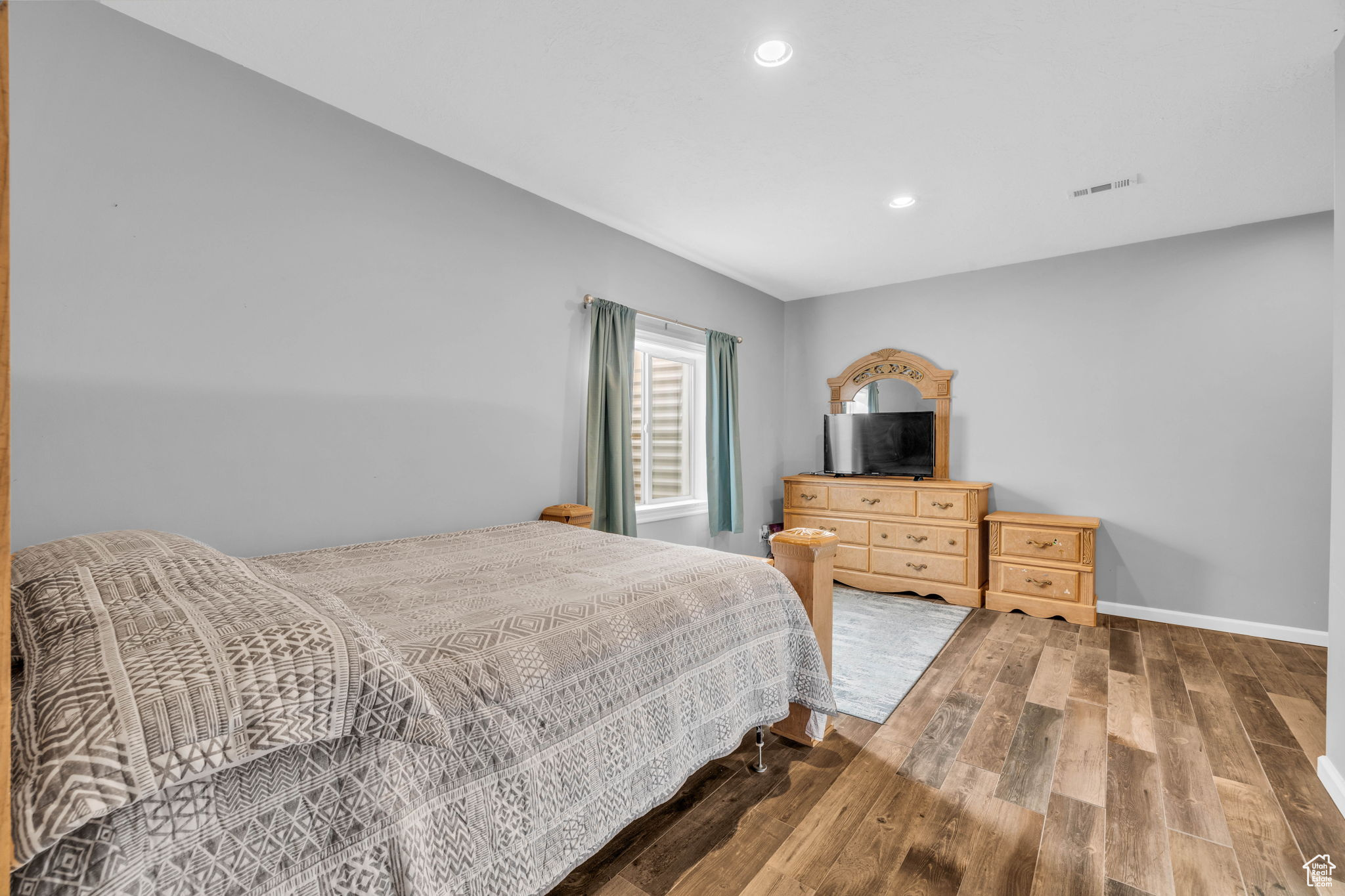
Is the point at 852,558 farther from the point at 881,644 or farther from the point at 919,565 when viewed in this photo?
the point at 881,644

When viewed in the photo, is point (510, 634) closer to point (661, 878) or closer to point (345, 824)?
point (345, 824)

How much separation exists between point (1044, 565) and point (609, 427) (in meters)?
3.05

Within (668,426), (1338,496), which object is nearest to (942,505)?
(668,426)

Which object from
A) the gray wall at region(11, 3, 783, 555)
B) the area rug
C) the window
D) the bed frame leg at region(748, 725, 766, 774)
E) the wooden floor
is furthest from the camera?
the window

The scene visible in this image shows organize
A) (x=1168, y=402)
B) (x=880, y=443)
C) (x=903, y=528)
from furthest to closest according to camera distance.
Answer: (x=880, y=443), (x=903, y=528), (x=1168, y=402)

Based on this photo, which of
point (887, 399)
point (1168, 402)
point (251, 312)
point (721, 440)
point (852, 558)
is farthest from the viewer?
point (887, 399)

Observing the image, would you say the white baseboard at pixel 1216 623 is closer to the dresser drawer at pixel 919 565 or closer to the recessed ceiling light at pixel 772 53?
the dresser drawer at pixel 919 565

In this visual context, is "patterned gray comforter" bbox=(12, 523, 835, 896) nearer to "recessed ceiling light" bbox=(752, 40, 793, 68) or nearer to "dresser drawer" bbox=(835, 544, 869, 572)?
"recessed ceiling light" bbox=(752, 40, 793, 68)

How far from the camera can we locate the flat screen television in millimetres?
4520

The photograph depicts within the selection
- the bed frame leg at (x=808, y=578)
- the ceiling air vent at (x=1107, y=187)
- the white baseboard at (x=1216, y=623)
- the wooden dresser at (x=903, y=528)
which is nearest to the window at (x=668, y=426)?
the wooden dresser at (x=903, y=528)

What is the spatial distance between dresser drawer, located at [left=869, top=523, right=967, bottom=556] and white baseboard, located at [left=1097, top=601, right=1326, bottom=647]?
39.5 inches

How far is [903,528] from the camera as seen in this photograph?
14.2ft

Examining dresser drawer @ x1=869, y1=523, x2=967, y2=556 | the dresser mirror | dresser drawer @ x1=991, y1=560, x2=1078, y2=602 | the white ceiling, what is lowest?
dresser drawer @ x1=991, y1=560, x2=1078, y2=602

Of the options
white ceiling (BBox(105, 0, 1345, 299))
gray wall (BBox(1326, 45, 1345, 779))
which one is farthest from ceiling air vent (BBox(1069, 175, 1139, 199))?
gray wall (BBox(1326, 45, 1345, 779))
